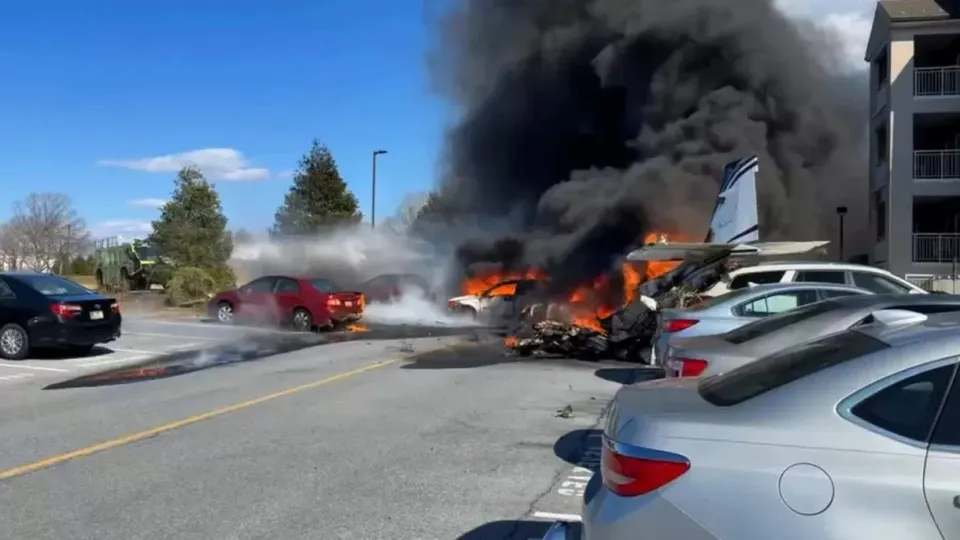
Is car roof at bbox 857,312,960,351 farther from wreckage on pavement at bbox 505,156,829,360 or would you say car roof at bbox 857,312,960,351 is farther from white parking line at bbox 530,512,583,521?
wreckage on pavement at bbox 505,156,829,360

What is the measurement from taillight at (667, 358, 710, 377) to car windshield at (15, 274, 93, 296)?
11.7 m

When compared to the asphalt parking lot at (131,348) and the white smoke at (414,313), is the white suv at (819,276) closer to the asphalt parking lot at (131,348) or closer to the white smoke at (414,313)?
the asphalt parking lot at (131,348)

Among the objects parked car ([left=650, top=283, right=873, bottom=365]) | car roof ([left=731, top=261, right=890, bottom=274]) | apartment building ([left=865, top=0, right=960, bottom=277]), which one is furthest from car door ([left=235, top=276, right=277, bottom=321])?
apartment building ([left=865, top=0, right=960, bottom=277])

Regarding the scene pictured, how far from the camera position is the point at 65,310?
14.2m

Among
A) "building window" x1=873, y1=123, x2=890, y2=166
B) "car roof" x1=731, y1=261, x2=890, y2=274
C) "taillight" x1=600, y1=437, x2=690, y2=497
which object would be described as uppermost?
"building window" x1=873, y1=123, x2=890, y2=166

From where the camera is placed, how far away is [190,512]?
535cm

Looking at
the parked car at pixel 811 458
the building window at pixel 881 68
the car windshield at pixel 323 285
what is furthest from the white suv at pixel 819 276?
the building window at pixel 881 68

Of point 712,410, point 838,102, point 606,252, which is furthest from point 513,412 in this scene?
point 838,102

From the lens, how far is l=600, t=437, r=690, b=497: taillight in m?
2.82

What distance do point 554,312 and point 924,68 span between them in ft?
56.2

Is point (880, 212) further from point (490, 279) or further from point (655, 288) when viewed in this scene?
point (655, 288)

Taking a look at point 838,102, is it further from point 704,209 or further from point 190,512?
point 190,512

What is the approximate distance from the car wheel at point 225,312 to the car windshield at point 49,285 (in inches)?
293

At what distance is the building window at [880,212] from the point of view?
95.2 ft
